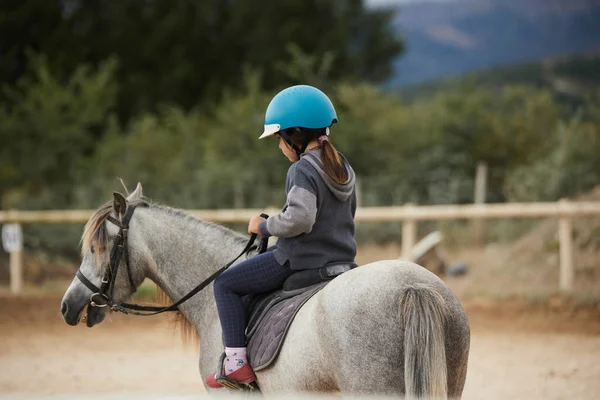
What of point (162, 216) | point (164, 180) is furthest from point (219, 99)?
point (162, 216)

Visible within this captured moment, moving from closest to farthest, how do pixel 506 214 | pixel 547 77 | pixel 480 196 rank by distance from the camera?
pixel 506 214
pixel 480 196
pixel 547 77

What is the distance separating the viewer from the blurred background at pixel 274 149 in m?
8.74

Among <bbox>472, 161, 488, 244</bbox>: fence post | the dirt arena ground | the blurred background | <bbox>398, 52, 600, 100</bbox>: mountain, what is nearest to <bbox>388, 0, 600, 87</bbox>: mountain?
the blurred background

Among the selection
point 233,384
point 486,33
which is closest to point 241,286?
point 233,384

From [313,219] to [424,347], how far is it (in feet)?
2.79

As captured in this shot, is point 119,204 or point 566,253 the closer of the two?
point 119,204

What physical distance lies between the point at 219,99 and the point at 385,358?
22112mm

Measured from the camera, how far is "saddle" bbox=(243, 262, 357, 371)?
3459 millimetres

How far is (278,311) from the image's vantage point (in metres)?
3.59

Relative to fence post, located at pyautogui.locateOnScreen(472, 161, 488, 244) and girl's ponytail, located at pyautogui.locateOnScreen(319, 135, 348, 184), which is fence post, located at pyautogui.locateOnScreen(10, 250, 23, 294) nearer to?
fence post, located at pyautogui.locateOnScreen(472, 161, 488, 244)

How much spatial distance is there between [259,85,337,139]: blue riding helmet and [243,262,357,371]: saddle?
70 cm

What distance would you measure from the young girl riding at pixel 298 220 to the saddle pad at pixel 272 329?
0.09m

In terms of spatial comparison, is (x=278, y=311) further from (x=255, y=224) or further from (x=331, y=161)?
(x=331, y=161)

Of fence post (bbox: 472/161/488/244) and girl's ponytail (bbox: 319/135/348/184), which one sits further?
fence post (bbox: 472/161/488/244)
